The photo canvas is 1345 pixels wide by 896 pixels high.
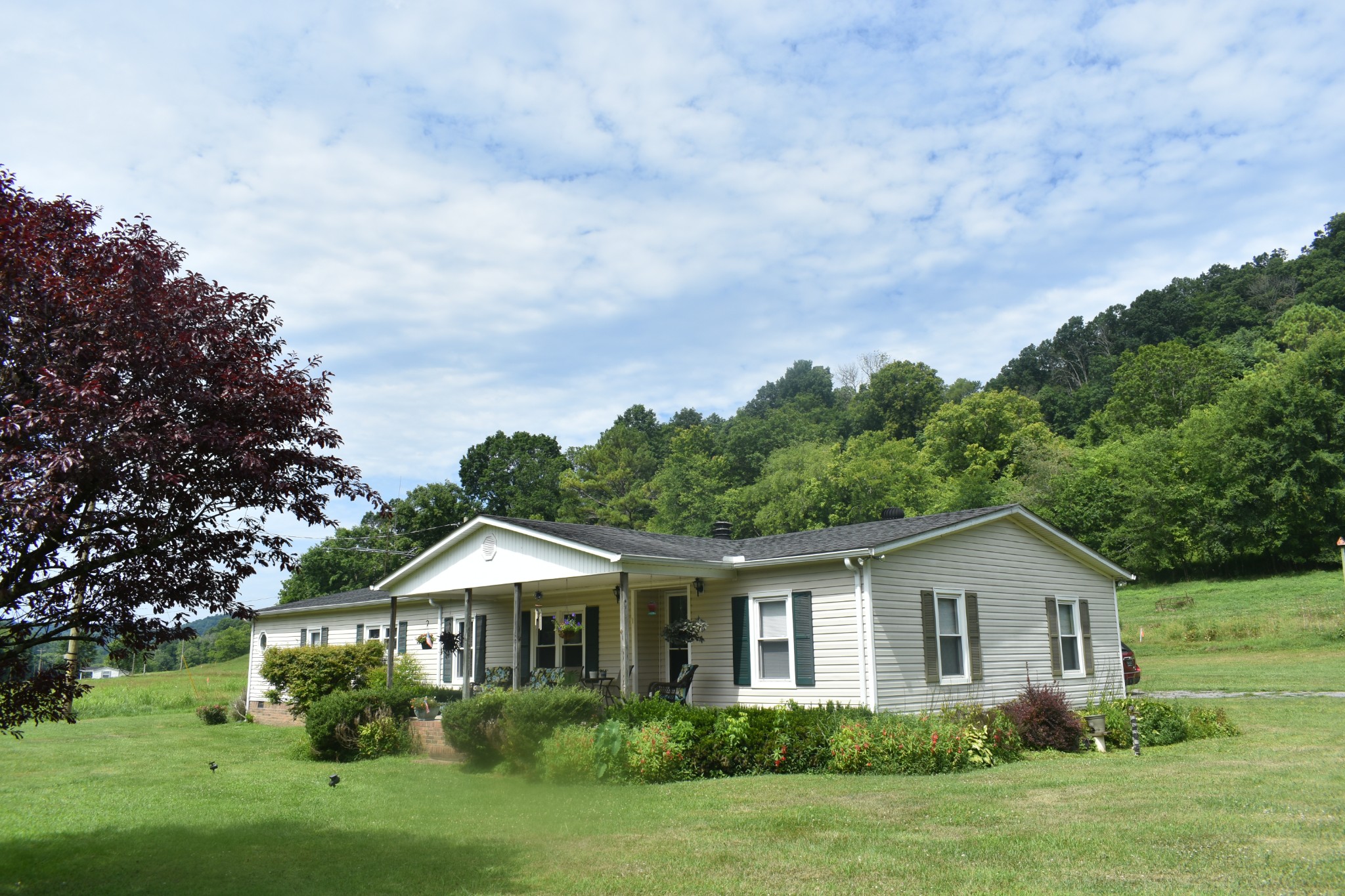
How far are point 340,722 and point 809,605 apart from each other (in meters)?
8.78

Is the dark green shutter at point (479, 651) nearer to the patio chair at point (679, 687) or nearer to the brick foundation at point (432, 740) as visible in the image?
the brick foundation at point (432, 740)

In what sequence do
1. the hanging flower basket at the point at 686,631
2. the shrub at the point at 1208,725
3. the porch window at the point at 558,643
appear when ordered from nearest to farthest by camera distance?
the shrub at the point at 1208,725 < the hanging flower basket at the point at 686,631 < the porch window at the point at 558,643

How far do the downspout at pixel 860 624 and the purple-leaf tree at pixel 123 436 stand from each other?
9.16 m

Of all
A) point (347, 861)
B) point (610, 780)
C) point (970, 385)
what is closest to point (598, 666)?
point (610, 780)

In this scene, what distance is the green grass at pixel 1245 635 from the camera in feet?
81.0

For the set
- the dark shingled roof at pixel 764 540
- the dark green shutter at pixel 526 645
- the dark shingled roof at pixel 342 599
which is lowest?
the dark green shutter at pixel 526 645

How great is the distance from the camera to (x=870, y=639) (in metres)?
14.3

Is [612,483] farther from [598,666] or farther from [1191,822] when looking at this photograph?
[1191,822]

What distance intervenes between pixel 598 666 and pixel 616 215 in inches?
377

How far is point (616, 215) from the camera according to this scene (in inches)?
628

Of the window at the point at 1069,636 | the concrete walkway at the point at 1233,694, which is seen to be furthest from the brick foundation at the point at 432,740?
the concrete walkway at the point at 1233,694

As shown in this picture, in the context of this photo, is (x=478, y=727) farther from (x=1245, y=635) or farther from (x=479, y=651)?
(x=1245, y=635)

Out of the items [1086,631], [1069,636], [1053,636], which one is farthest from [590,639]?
[1086,631]

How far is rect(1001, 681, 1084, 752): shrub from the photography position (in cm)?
1428
